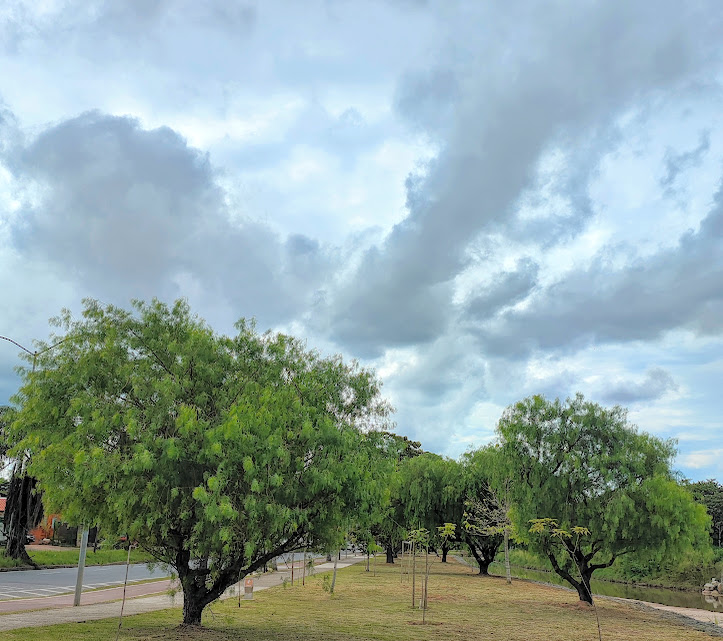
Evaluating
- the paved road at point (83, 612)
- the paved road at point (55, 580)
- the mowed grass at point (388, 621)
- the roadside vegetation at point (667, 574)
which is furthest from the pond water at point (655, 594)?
the paved road at point (55, 580)

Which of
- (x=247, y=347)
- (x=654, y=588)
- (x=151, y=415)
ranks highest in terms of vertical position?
(x=247, y=347)

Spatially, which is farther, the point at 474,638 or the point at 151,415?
the point at 474,638

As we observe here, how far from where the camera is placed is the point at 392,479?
50.6ft

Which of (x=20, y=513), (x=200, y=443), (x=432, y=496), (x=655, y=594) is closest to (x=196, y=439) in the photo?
(x=200, y=443)

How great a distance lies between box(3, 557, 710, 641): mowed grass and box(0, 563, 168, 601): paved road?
18.2 ft

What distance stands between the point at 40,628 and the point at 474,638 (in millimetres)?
10477

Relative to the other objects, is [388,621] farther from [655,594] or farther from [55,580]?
[655,594]

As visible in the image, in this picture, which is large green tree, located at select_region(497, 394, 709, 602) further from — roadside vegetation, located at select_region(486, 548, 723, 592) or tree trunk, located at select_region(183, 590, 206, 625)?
roadside vegetation, located at select_region(486, 548, 723, 592)

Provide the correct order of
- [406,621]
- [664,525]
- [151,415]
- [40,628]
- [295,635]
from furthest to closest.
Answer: [664,525], [406,621], [295,635], [40,628], [151,415]

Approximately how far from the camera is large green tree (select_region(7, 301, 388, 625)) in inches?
501

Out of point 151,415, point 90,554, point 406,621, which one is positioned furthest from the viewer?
point 90,554

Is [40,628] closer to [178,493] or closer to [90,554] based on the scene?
[178,493]

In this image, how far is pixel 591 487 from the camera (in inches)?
984

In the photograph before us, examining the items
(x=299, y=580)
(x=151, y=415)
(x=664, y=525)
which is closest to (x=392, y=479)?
(x=151, y=415)
